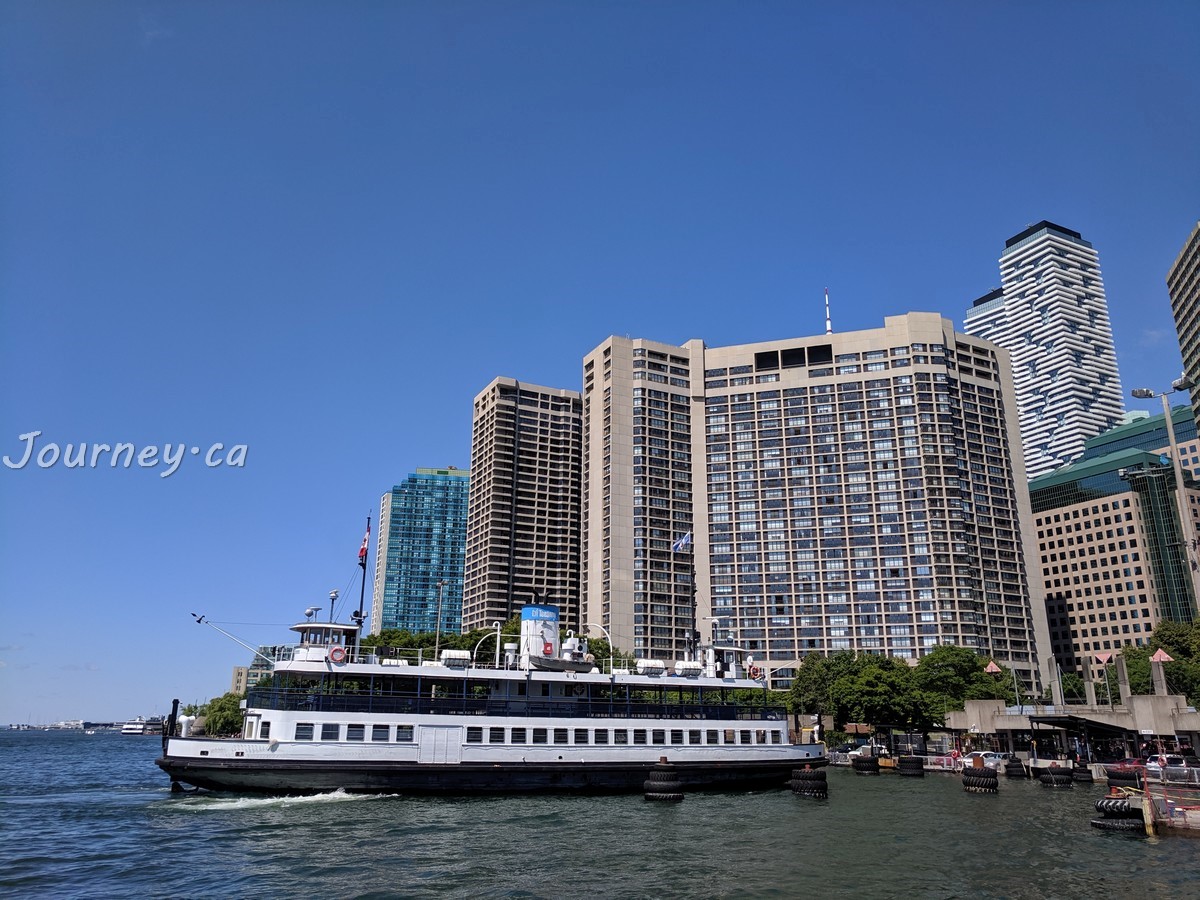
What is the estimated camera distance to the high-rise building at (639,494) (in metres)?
147

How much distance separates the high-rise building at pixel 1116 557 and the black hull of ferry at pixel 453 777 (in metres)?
143

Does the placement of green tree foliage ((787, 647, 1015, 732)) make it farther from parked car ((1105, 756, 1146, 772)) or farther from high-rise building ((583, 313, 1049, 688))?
parked car ((1105, 756, 1146, 772))

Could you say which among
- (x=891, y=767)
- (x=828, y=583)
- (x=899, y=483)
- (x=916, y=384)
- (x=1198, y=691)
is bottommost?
(x=891, y=767)

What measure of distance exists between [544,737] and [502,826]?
45.5ft

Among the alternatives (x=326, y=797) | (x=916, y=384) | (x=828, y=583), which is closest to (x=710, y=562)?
(x=828, y=583)

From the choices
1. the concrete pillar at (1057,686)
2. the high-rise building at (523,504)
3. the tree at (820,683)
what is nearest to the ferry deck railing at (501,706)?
the concrete pillar at (1057,686)

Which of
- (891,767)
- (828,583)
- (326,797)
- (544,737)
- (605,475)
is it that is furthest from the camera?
(605,475)

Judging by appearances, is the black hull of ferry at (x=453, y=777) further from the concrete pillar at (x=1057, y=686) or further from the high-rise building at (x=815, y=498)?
the high-rise building at (x=815, y=498)

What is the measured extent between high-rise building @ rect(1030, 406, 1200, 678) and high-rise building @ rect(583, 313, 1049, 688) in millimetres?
42865

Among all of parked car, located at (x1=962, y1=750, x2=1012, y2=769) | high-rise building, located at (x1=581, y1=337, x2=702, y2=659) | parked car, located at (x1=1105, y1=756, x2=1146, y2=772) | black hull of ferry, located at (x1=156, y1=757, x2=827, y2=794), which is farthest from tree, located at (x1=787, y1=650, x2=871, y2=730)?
black hull of ferry, located at (x1=156, y1=757, x2=827, y2=794)

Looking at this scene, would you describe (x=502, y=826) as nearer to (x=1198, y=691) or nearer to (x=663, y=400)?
(x=1198, y=691)

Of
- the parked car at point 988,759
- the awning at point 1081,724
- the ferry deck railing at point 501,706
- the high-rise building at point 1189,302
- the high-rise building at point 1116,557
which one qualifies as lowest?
the parked car at point 988,759

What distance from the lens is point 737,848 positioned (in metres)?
34.5

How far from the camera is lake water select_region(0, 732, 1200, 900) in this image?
27641 millimetres
